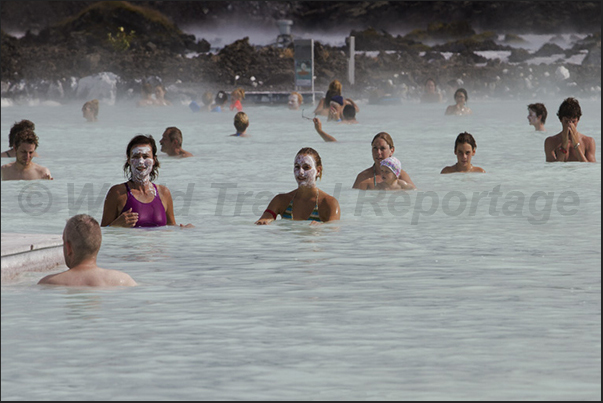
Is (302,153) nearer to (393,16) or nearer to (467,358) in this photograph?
(467,358)

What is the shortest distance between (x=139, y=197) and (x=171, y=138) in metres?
6.33

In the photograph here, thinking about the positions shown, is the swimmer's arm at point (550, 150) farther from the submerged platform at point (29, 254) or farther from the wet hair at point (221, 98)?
the wet hair at point (221, 98)

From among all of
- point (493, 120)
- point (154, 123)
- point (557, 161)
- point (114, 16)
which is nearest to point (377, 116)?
point (493, 120)

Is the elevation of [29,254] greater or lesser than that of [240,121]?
lesser

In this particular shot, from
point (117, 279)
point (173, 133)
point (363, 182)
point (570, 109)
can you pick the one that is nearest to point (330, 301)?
point (117, 279)

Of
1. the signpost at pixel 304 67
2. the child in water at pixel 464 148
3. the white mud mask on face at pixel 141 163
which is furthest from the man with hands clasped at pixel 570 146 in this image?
the signpost at pixel 304 67

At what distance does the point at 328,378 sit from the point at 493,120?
26.2 meters


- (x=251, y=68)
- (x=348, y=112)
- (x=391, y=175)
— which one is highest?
(x=251, y=68)

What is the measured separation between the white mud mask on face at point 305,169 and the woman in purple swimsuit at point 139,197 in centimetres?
120

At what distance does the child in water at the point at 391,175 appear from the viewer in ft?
37.8

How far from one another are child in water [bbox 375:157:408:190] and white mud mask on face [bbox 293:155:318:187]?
7.31 ft

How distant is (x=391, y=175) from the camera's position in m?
11.9

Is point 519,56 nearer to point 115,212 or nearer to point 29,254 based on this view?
point 115,212

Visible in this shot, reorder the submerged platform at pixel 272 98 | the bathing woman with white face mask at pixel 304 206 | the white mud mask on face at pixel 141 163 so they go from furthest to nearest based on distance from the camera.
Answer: the submerged platform at pixel 272 98, the bathing woman with white face mask at pixel 304 206, the white mud mask on face at pixel 141 163
